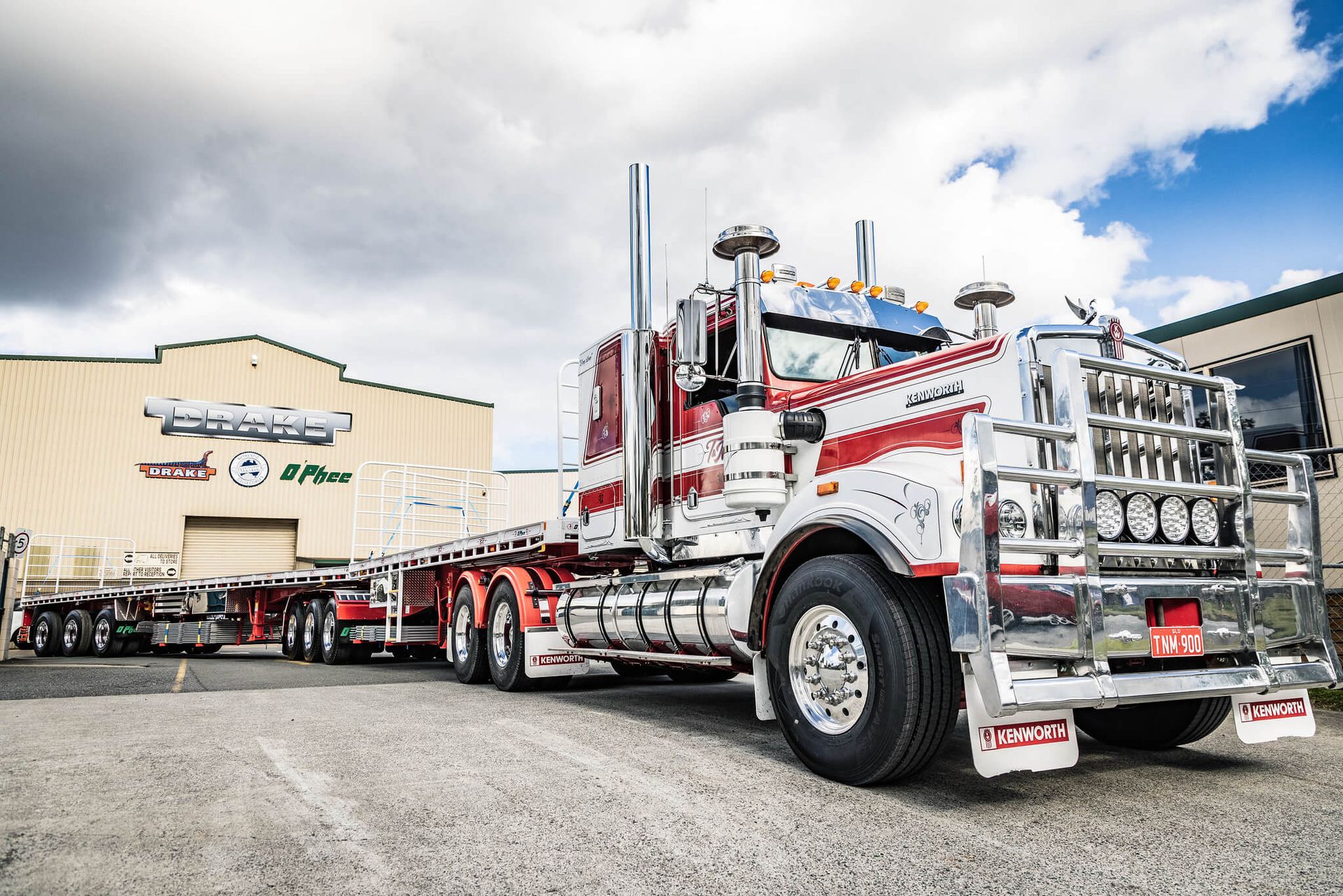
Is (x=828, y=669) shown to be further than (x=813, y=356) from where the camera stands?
No

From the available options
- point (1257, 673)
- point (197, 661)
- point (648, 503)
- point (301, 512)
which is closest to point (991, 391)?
point (1257, 673)

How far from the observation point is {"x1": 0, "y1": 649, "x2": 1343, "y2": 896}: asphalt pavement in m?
2.96

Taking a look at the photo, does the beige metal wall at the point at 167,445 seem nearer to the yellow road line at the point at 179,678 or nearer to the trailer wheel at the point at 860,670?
the yellow road line at the point at 179,678

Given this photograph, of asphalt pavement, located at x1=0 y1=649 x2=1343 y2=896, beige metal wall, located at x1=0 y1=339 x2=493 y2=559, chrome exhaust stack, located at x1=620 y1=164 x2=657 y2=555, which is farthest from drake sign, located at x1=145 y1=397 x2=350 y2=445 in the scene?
chrome exhaust stack, located at x1=620 y1=164 x2=657 y2=555

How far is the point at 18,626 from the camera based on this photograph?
2075 cm

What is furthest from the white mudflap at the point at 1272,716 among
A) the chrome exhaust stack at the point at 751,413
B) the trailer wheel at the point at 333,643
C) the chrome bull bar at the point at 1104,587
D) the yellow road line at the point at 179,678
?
the trailer wheel at the point at 333,643

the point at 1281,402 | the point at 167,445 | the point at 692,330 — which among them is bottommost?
the point at 692,330

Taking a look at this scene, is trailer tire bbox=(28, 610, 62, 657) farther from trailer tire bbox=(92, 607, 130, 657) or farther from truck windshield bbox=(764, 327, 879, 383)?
truck windshield bbox=(764, 327, 879, 383)

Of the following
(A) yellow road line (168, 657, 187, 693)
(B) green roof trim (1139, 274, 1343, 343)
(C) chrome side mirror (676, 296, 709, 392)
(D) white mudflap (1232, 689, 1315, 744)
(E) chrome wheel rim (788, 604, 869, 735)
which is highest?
(B) green roof trim (1139, 274, 1343, 343)

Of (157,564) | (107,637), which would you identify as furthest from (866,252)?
(157,564)

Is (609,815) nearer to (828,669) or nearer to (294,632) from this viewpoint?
(828,669)

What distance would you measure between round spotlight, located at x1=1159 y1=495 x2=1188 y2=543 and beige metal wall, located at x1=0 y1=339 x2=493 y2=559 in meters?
30.4

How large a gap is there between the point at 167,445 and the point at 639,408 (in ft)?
89.9

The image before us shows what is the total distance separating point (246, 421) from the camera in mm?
30500
